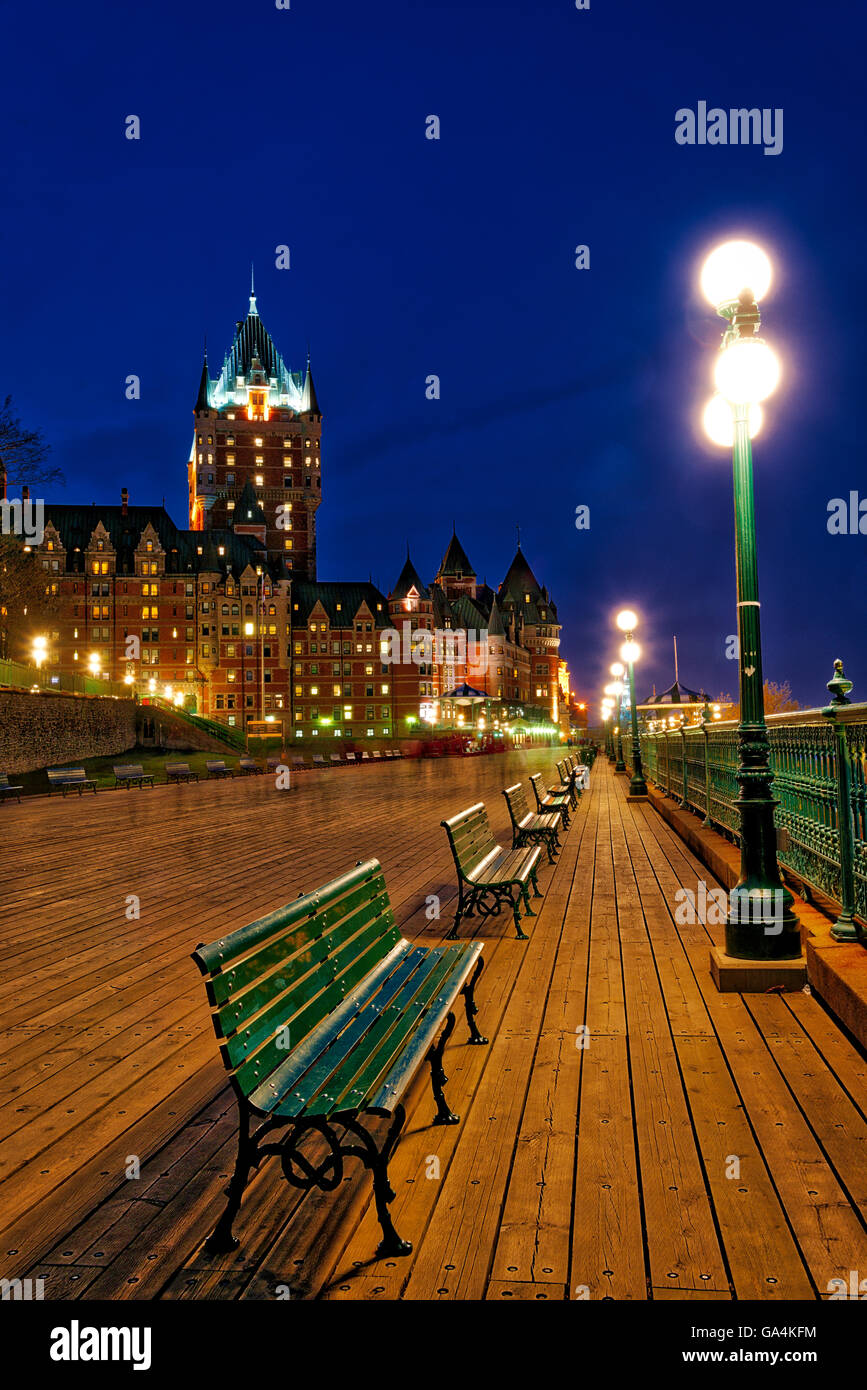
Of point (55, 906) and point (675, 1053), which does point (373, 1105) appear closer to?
point (675, 1053)

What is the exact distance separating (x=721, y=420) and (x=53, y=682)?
120 feet

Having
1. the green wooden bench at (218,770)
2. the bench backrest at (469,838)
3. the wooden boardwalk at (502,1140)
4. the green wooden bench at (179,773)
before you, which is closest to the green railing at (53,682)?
the green wooden bench at (179,773)

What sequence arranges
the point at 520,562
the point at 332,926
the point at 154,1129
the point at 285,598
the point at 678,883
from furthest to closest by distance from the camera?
the point at 520,562 → the point at 285,598 → the point at 678,883 → the point at 332,926 → the point at 154,1129

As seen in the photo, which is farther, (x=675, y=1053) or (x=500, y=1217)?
(x=675, y=1053)

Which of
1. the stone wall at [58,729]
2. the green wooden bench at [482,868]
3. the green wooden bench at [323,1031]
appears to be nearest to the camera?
the green wooden bench at [323,1031]

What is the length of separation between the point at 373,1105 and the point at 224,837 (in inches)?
492

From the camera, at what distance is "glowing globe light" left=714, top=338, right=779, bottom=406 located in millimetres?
5836

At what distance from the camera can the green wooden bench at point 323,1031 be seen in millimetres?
2861

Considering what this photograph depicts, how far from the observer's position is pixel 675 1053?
181 inches

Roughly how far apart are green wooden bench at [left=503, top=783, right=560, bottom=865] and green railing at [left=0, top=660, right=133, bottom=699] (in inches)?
955

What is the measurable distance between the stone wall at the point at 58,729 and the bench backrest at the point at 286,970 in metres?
28.9

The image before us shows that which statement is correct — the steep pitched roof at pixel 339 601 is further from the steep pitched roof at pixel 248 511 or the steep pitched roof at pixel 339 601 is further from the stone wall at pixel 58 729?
the stone wall at pixel 58 729

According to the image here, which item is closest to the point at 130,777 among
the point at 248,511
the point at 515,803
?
the point at 515,803
